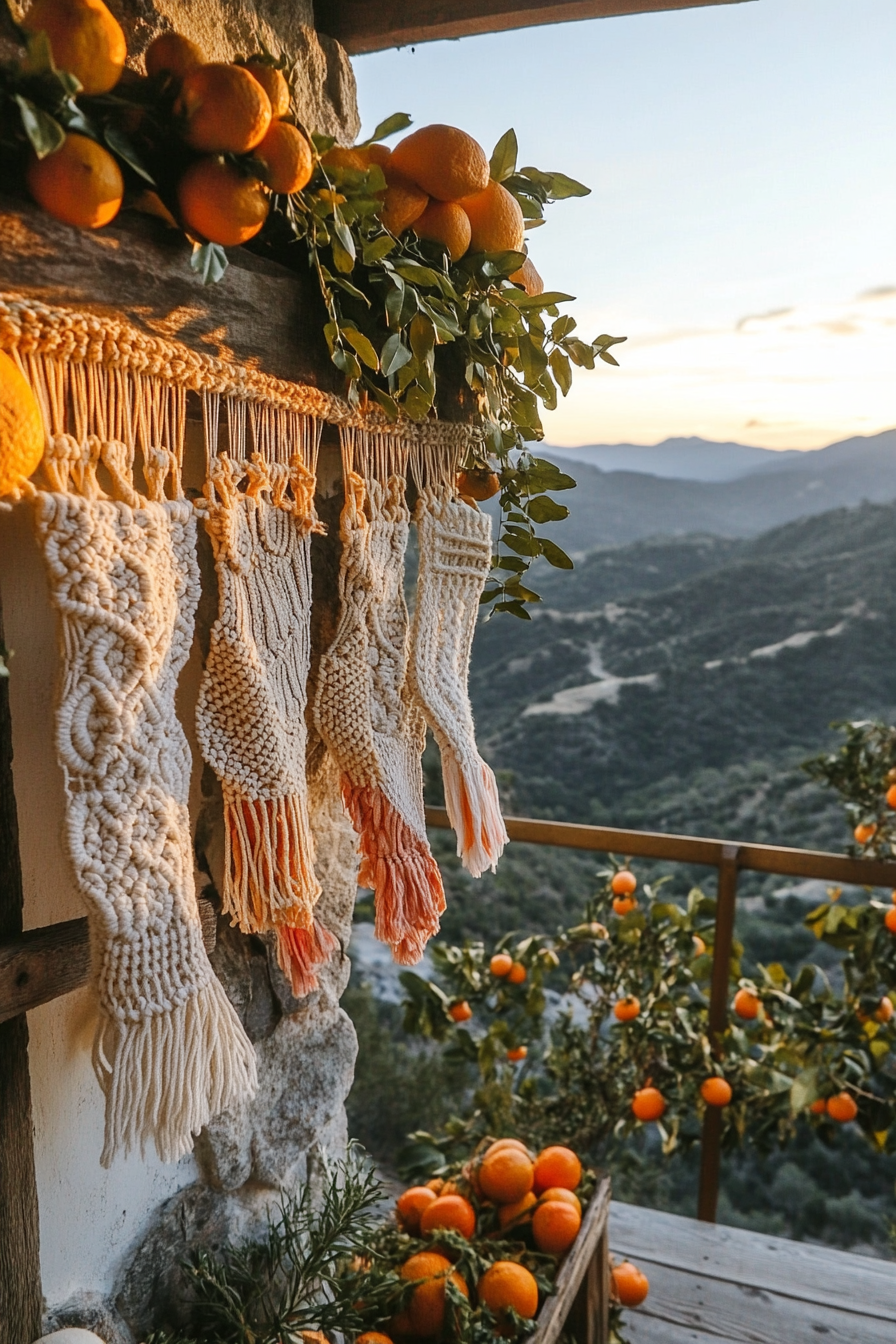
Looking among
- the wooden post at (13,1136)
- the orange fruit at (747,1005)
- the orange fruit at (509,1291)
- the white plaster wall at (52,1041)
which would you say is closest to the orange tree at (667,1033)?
the orange fruit at (747,1005)

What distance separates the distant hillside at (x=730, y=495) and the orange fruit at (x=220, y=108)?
5.11m

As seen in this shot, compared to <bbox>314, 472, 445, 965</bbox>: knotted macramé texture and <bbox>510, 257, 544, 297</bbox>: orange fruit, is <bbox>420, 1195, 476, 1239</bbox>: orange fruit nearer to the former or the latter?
<bbox>314, 472, 445, 965</bbox>: knotted macramé texture

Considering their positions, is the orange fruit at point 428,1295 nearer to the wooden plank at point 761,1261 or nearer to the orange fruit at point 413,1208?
the orange fruit at point 413,1208

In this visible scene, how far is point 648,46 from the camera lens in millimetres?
1866

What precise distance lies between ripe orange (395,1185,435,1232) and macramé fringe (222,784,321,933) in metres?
0.75

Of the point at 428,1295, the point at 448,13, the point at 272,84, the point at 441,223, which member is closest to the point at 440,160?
the point at 441,223

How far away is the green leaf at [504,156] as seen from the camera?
2.81ft

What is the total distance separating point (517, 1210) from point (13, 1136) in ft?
2.81

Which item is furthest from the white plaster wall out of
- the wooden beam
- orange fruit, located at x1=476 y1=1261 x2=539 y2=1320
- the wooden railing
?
the wooden railing

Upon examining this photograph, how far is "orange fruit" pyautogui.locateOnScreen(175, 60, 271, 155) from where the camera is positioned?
1.89 ft

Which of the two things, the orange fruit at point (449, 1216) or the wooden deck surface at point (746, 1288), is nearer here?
the orange fruit at point (449, 1216)

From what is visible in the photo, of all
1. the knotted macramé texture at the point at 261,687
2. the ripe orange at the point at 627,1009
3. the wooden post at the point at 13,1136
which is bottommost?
the ripe orange at the point at 627,1009

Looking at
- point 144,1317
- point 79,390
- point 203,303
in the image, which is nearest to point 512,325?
point 203,303

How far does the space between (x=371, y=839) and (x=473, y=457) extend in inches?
16.8
